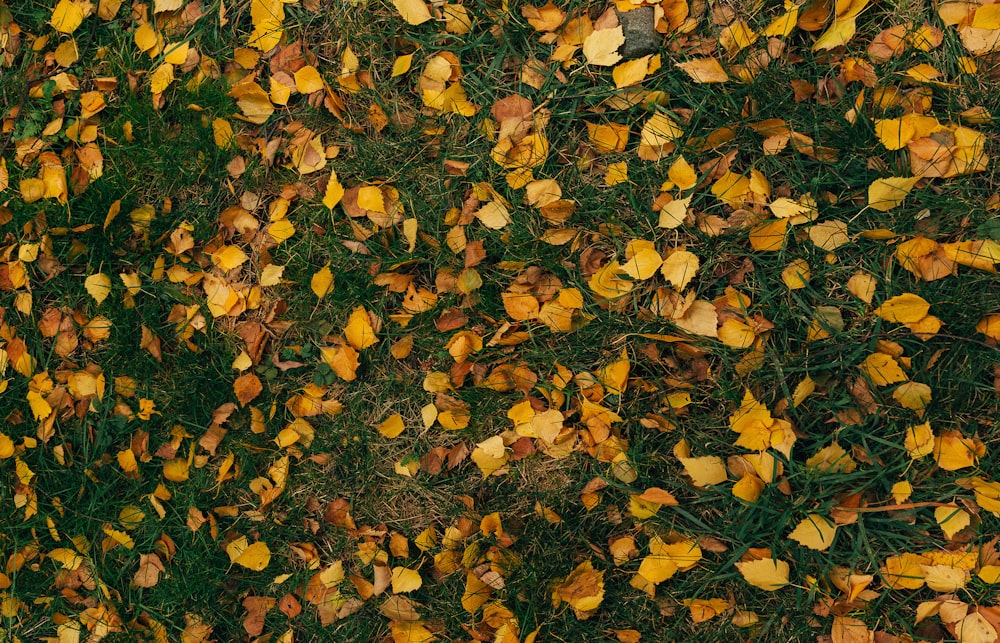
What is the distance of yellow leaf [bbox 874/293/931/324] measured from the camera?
2.01 m

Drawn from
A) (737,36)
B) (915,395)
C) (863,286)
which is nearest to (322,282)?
(737,36)

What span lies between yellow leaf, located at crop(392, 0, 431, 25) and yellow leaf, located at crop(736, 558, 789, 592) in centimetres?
176

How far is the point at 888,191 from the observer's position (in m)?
2.06

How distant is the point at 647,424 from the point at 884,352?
2.07 ft

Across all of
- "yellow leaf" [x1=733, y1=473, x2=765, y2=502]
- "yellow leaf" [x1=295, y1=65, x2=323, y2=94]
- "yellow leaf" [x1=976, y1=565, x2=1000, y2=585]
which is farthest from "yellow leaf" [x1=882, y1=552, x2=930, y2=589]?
"yellow leaf" [x1=295, y1=65, x2=323, y2=94]

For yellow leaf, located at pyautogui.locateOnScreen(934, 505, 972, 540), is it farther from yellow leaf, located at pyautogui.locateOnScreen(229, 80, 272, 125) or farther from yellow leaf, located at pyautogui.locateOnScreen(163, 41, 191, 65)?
yellow leaf, located at pyautogui.locateOnScreen(163, 41, 191, 65)

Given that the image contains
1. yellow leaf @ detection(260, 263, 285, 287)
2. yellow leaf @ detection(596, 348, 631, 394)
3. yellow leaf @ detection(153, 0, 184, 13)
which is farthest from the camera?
yellow leaf @ detection(153, 0, 184, 13)

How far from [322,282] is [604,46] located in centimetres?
106

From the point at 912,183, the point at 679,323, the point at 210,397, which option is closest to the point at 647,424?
the point at 679,323

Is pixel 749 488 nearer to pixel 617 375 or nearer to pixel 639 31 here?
pixel 617 375

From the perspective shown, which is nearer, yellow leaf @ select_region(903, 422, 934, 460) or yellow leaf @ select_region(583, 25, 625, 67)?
yellow leaf @ select_region(903, 422, 934, 460)

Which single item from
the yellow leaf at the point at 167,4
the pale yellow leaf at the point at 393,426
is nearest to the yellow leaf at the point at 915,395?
the pale yellow leaf at the point at 393,426

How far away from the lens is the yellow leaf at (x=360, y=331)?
2336 millimetres

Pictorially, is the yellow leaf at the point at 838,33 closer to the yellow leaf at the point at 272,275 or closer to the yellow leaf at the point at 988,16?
the yellow leaf at the point at 988,16
